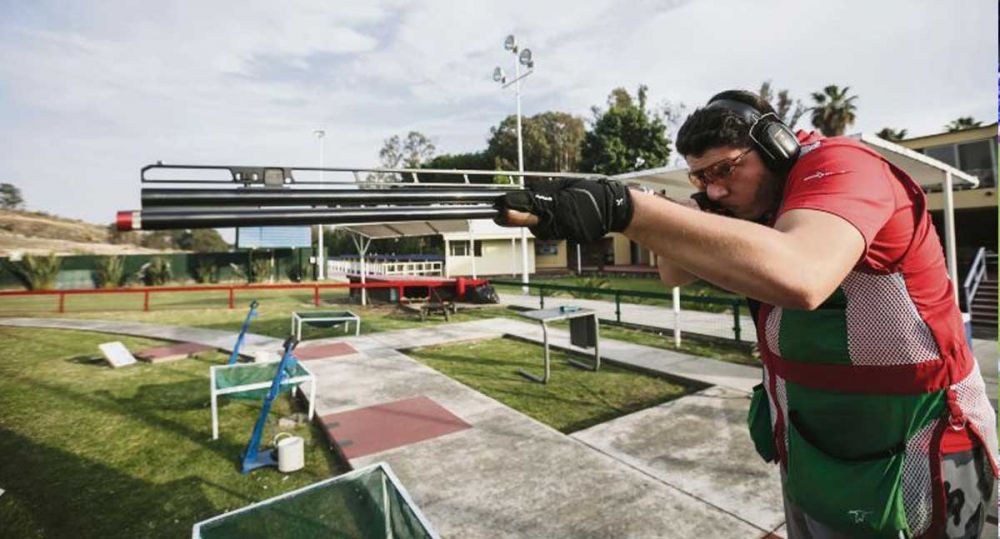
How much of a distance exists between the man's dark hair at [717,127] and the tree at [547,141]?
1911 inches

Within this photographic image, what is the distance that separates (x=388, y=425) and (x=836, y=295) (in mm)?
4981

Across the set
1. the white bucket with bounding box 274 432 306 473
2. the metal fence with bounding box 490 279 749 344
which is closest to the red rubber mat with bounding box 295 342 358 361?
the white bucket with bounding box 274 432 306 473

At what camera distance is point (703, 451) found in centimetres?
455

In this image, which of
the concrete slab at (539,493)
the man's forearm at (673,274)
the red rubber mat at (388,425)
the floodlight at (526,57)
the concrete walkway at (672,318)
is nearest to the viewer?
the man's forearm at (673,274)

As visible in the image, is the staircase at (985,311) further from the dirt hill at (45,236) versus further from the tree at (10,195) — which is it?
the tree at (10,195)

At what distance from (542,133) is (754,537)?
49.2 meters

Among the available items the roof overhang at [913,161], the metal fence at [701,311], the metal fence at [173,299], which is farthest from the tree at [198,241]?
the roof overhang at [913,161]

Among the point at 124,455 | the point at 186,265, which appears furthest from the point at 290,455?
the point at 186,265

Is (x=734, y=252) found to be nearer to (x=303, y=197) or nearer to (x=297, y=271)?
(x=303, y=197)

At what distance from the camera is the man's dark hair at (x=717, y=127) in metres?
1.51

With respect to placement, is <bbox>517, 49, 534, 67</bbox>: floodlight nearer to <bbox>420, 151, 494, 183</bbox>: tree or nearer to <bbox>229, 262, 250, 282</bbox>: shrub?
<bbox>229, 262, 250, 282</bbox>: shrub

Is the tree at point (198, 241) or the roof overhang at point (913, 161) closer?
the roof overhang at point (913, 161)

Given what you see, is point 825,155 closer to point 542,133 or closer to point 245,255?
point 245,255

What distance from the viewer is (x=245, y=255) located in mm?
30219
